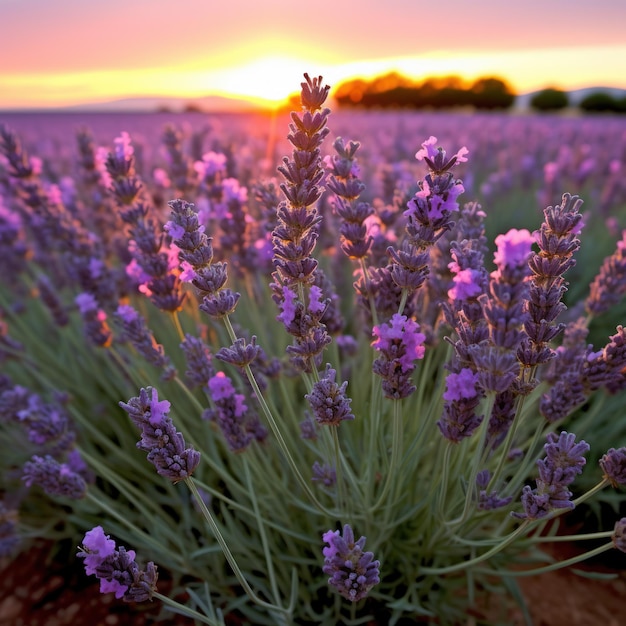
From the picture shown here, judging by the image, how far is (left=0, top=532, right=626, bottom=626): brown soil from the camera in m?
1.73

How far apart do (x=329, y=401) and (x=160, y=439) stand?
11.6 inches

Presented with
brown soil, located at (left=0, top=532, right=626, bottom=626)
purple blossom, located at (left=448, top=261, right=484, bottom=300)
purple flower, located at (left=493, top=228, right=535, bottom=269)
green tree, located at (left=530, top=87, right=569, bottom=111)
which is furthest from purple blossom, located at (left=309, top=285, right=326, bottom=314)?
green tree, located at (left=530, top=87, right=569, bottom=111)

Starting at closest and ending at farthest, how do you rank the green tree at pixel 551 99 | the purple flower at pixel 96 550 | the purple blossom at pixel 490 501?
the purple flower at pixel 96 550 < the purple blossom at pixel 490 501 < the green tree at pixel 551 99

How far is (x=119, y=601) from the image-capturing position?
1.81 m

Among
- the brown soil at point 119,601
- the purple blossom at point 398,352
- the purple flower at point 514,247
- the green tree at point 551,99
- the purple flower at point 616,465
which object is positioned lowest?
the green tree at point 551,99

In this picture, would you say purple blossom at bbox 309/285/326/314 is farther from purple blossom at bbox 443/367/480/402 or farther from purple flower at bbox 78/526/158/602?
purple flower at bbox 78/526/158/602

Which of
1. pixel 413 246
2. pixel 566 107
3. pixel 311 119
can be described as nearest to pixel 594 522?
pixel 413 246

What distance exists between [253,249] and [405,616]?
47.6 inches

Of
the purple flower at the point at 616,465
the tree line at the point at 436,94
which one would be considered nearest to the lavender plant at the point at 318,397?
A: the purple flower at the point at 616,465

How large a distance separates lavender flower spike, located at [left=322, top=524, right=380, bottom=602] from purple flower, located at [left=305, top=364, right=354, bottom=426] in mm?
188

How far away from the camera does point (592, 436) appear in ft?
6.70

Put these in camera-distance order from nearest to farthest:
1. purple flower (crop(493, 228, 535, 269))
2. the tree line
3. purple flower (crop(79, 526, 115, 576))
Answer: purple flower (crop(493, 228, 535, 269)) < purple flower (crop(79, 526, 115, 576)) < the tree line

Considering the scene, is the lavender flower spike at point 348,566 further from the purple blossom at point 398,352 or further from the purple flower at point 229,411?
the purple flower at point 229,411

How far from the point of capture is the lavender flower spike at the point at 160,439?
0.90 meters
